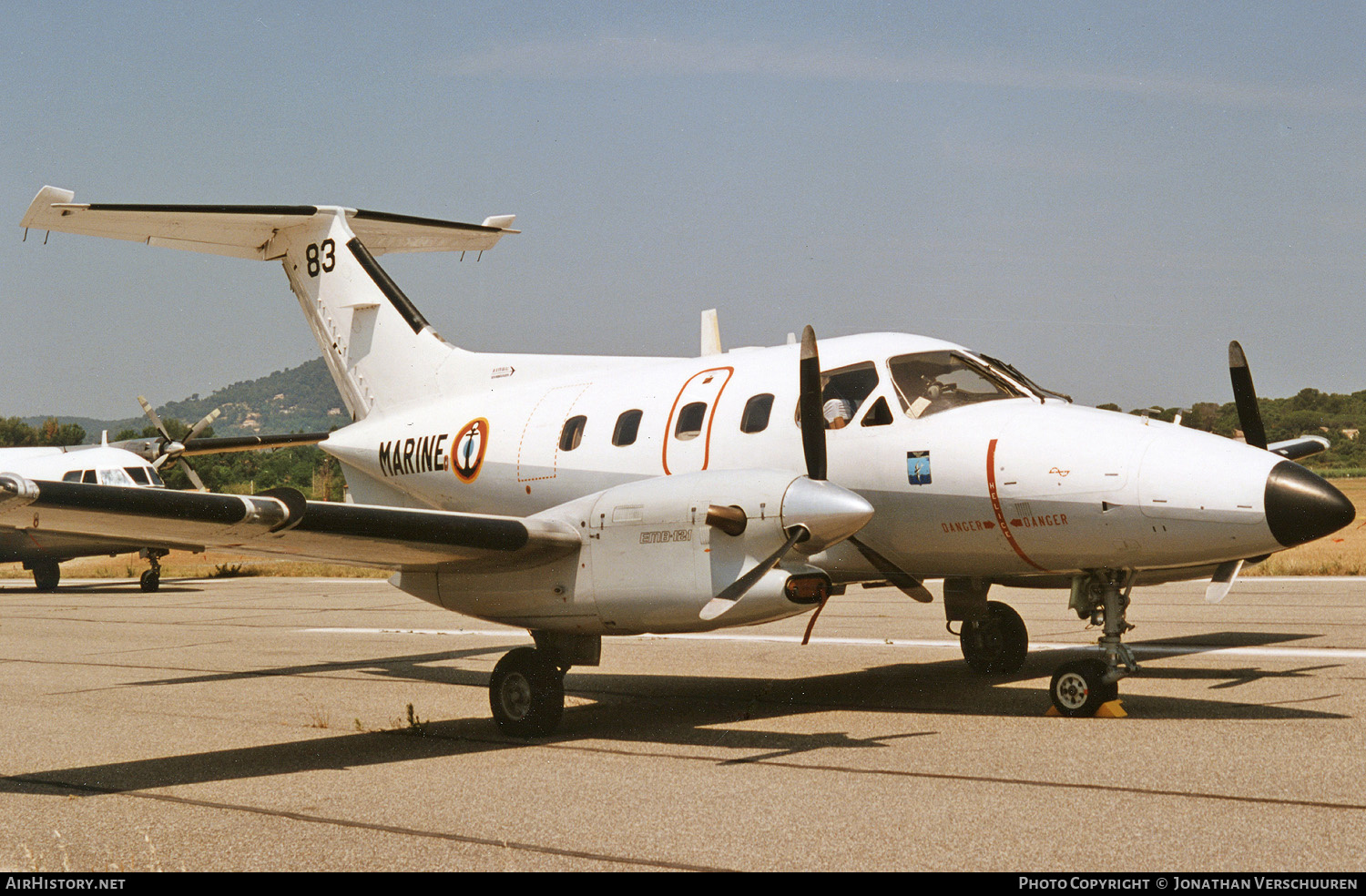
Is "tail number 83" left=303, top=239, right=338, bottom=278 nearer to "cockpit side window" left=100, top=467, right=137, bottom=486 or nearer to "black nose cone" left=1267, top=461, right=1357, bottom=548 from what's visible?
"black nose cone" left=1267, top=461, right=1357, bottom=548

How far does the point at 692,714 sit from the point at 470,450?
3.73m

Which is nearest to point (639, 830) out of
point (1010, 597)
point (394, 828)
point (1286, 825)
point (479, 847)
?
point (479, 847)

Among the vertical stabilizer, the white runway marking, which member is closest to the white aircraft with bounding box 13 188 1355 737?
the white runway marking

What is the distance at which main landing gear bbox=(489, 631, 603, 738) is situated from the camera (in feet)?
30.6

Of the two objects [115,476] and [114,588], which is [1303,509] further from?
[114,588]

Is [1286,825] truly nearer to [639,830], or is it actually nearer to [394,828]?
[639,830]

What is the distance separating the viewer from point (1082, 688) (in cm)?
896

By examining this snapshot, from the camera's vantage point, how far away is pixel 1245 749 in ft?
25.1

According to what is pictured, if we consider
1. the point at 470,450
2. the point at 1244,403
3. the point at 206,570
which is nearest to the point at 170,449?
the point at 206,570

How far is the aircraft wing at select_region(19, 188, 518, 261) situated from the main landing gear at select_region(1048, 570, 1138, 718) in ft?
32.1

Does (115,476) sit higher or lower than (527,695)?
higher

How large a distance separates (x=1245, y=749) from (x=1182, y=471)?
6.07 feet

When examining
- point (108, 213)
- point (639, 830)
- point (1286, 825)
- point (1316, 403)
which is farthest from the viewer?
point (1316, 403)

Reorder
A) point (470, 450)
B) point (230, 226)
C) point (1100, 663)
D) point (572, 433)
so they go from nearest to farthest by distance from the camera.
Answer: point (1100, 663) < point (572, 433) < point (470, 450) < point (230, 226)
